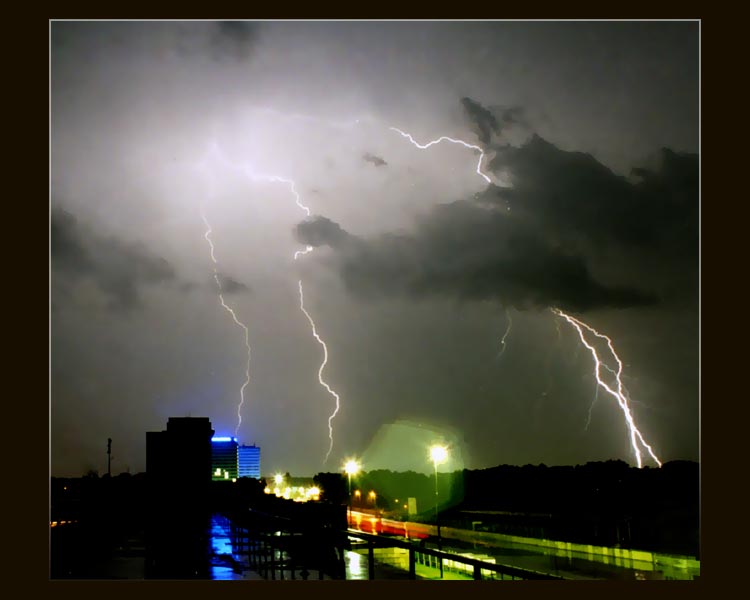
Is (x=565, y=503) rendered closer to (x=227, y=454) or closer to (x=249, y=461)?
(x=227, y=454)

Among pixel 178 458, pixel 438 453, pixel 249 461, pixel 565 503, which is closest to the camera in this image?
pixel 438 453

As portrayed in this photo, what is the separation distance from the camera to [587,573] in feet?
48.6

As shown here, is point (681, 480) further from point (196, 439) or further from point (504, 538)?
point (196, 439)

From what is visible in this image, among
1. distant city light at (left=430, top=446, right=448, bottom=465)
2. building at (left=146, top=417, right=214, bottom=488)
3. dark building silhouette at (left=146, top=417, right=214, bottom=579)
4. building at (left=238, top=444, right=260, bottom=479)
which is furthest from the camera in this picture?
building at (left=238, top=444, right=260, bottom=479)

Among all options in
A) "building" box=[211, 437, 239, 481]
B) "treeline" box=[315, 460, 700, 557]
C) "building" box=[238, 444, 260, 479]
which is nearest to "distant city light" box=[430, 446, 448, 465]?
"treeline" box=[315, 460, 700, 557]

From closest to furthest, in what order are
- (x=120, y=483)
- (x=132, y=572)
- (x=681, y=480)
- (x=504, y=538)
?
(x=132, y=572)
(x=504, y=538)
(x=120, y=483)
(x=681, y=480)

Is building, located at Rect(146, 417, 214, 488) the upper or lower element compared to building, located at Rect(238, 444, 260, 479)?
upper

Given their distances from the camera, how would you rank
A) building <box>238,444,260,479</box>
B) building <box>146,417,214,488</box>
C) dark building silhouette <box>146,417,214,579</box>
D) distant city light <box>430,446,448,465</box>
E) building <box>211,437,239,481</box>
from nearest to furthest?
1. dark building silhouette <box>146,417,214,579</box>
2. distant city light <box>430,446,448,465</box>
3. building <box>146,417,214,488</box>
4. building <box>211,437,239,481</box>
5. building <box>238,444,260,479</box>

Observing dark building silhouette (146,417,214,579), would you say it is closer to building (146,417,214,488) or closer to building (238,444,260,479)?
building (146,417,214,488)

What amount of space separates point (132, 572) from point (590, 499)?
45.9m

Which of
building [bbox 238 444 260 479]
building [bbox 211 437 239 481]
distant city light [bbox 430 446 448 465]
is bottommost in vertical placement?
building [bbox 238 444 260 479]

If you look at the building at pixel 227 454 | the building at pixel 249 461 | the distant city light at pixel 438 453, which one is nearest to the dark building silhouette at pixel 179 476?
the distant city light at pixel 438 453

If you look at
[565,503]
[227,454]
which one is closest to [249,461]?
[227,454]

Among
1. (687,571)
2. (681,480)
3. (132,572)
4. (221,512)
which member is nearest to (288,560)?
(132,572)
